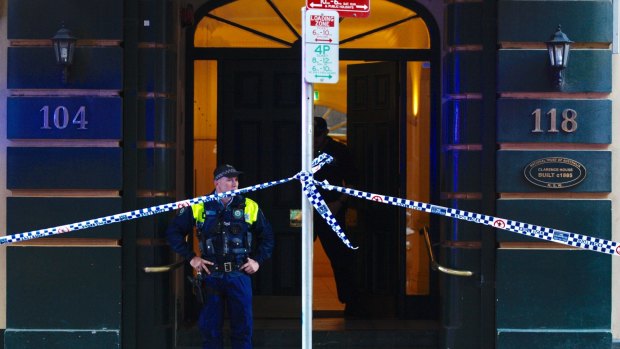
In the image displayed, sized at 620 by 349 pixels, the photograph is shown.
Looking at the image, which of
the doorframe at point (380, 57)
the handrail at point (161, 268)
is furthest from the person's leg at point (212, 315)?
the doorframe at point (380, 57)

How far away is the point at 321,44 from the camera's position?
6477 mm

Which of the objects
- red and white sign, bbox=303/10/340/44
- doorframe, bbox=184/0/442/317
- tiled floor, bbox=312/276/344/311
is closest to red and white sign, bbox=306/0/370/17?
red and white sign, bbox=303/10/340/44

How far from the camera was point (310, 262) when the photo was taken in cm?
652

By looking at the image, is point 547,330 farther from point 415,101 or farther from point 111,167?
point 111,167

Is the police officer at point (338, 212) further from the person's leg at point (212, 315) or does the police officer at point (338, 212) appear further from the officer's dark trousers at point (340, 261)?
the person's leg at point (212, 315)

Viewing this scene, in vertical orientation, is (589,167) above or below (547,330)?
above

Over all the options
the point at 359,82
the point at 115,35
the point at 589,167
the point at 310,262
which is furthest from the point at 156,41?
the point at 589,167

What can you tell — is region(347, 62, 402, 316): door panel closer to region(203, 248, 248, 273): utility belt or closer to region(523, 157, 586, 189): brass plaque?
region(523, 157, 586, 189): brass plaque

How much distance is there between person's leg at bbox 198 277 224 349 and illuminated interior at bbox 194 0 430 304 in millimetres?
2186

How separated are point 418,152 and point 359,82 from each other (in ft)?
A: 3.12

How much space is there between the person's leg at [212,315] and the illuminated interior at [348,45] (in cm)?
219

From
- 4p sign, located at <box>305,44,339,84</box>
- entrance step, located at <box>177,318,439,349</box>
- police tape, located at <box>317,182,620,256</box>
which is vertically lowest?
entrance step, located at <box>177,318,439,349</box>

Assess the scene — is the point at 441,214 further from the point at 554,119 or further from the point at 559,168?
the point at 554,119

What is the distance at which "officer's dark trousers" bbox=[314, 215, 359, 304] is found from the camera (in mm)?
10305
